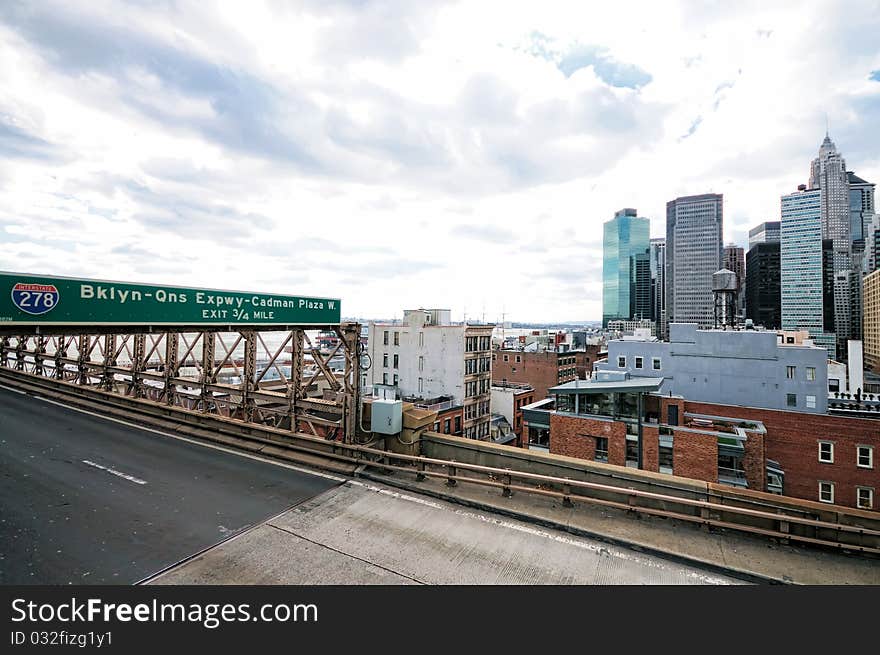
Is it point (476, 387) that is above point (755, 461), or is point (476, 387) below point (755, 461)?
above

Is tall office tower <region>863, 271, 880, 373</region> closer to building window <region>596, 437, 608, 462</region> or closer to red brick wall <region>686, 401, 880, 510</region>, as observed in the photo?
red brick wall <region>686, 401, 880, 510</region>

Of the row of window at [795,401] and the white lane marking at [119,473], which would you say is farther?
the row of window at [795,401]

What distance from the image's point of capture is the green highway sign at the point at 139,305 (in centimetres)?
802

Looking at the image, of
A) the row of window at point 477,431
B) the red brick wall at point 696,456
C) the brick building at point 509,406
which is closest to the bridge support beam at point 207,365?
the red brick wall at point 696,456

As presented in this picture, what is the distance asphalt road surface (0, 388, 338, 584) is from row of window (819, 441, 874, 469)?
36.1 meters

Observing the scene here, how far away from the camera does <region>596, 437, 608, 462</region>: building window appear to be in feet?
78.1

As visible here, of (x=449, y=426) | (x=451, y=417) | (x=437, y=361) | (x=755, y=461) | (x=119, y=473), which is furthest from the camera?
(x=437, y=361)

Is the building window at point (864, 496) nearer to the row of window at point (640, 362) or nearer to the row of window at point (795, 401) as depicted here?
the row of window at point (795, 401)

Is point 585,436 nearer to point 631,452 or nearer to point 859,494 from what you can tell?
point 631,452

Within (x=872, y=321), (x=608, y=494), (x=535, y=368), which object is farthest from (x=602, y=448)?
(x=872, y=321)

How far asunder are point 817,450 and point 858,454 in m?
2.11

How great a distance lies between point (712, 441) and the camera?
855 inches

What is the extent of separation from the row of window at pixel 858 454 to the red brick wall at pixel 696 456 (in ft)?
48.9
